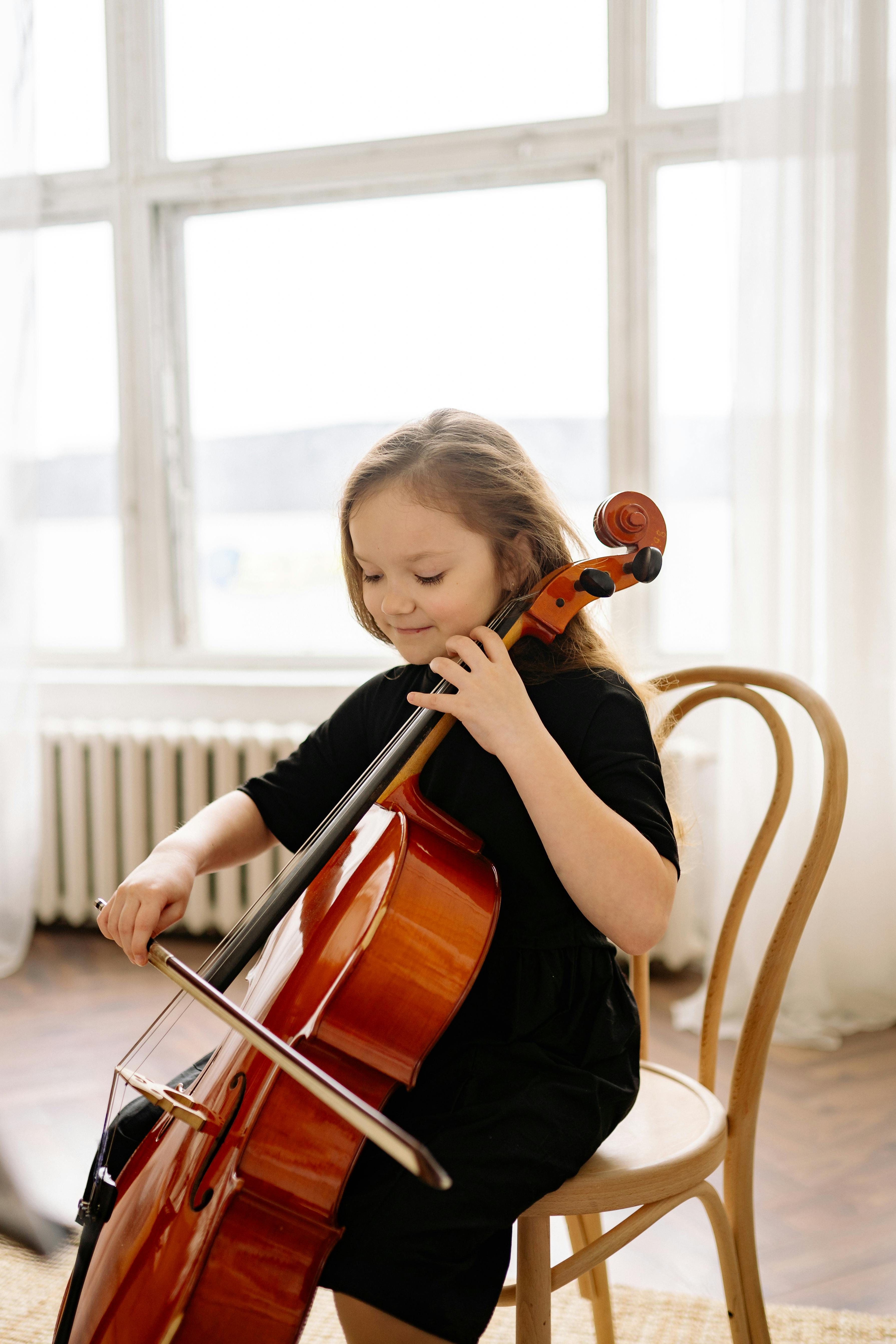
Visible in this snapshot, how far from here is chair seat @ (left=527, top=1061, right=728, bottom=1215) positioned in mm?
926

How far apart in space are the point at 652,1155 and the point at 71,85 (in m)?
3.38

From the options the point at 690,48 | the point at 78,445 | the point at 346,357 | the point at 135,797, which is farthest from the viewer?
the point at 78,445

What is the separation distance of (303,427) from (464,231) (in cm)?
71

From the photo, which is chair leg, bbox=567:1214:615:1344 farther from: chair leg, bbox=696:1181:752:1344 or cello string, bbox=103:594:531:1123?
cello string, bbox=103:594:531:1123

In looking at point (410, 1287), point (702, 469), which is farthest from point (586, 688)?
point (702, 469)

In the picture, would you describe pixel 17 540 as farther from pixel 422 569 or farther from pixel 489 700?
pixel 489 700

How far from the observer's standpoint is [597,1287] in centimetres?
129

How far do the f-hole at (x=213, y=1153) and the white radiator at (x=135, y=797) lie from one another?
6.65ft

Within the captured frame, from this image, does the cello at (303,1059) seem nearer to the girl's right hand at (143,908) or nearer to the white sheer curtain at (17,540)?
the girl's right hand at (143,908)

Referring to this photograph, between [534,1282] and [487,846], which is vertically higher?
[487,846]

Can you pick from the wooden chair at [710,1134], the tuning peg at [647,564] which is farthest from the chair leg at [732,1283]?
the tuning peg at [647,564]

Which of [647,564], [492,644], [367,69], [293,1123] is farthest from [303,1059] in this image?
[367,69]

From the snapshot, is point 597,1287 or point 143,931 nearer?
point 143,931

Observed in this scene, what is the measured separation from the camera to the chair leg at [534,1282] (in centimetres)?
90
